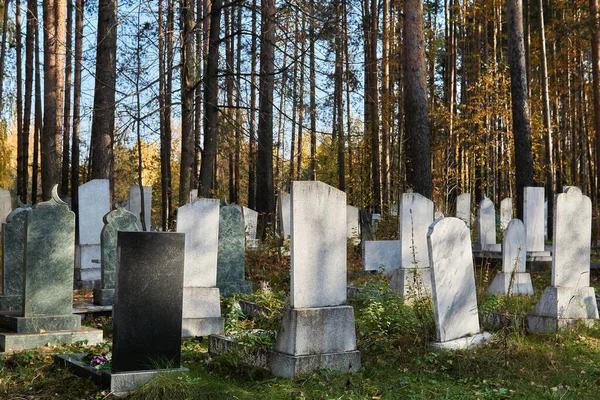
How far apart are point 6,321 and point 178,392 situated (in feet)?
11.6

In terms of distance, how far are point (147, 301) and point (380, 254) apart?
720cm

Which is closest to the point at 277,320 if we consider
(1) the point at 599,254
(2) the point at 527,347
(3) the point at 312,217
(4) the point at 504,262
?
(3) the point at 312,217

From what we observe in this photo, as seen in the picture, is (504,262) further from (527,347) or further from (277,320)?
(277,320)

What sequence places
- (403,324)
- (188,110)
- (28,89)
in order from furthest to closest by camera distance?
1. (28,89)
2. (188,110)
3. (403,324)

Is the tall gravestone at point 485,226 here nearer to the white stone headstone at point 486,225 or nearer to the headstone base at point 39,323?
the white stone headstone at point 486,225

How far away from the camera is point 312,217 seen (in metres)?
6.57

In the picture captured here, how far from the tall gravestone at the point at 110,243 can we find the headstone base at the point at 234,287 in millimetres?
1748

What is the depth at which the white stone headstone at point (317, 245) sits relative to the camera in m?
6.49

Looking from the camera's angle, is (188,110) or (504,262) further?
(188,110)

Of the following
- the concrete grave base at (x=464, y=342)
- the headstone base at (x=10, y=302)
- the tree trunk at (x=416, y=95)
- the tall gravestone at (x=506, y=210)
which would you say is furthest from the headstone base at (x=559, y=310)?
the tall gravestone at (x=506, y=210)

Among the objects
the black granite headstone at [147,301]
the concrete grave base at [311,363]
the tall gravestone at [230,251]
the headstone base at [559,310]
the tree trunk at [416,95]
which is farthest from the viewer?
the tree trunk at [416,95]

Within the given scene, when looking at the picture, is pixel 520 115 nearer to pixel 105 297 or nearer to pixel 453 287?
pixel 453 287

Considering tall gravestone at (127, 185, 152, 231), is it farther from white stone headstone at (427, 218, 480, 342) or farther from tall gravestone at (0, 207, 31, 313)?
white stone headstone at (427, 218, 480, 342)

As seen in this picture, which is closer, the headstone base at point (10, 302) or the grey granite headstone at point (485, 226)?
the headstone base at point (10, 302)
